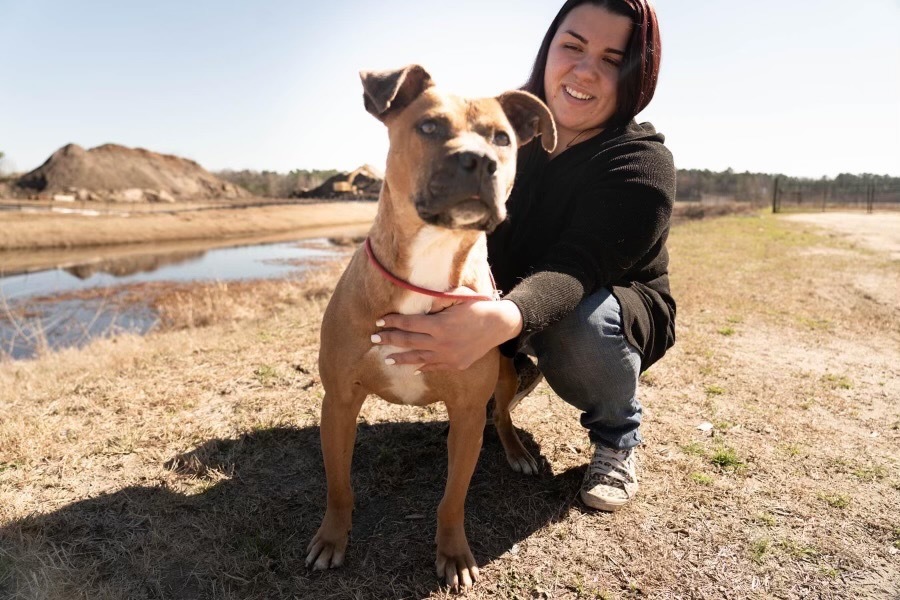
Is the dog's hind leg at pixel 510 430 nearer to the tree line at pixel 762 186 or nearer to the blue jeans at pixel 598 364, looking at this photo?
the blue jeans at pixel 598 364

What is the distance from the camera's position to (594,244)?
267 cm

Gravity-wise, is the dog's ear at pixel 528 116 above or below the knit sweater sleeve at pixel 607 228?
above

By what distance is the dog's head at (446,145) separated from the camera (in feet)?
6.72

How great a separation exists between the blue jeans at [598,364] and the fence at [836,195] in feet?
162

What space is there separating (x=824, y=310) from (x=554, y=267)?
599cm

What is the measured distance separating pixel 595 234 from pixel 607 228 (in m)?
0.06

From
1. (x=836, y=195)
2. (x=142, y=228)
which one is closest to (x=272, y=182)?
(x=142, y=228)

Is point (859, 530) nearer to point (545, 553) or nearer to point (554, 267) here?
point (545, 553)

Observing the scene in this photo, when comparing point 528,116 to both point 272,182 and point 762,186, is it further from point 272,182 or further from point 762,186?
point 272,182

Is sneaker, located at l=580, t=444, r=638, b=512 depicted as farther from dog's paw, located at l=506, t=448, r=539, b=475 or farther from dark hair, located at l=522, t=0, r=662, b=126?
dark hair, located at l=522, t=0, r=662, b=126

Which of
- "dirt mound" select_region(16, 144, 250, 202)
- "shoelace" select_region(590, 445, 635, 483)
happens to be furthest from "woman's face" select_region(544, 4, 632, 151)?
"dirt mound" select_region(16, 144, 250, 202)

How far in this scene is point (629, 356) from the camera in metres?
2.83

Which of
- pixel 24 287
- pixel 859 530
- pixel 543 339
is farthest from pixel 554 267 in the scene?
pixel 24 287

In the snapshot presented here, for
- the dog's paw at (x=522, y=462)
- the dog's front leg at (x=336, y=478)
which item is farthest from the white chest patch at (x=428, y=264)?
the dog's paw at (x=522, y=462)
